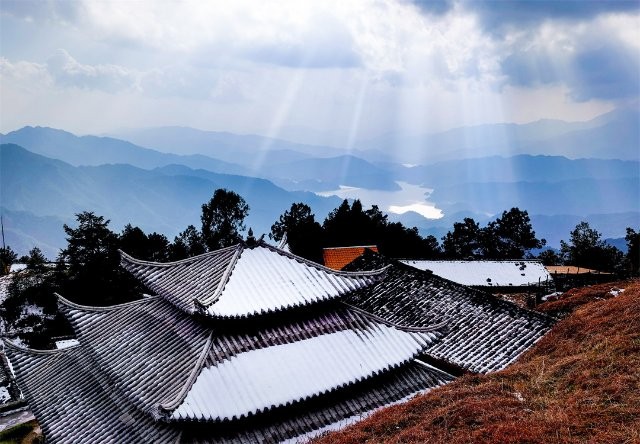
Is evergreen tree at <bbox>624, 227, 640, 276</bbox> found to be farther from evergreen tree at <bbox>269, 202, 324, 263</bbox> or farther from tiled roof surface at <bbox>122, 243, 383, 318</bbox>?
tiled roof surface at <bbox>122, 243, 383, 318</bbox>

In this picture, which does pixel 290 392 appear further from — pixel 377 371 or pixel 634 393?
pixel 634 393

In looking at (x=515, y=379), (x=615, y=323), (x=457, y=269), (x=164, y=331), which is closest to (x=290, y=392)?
(x=164, y=331)

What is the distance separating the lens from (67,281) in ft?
131

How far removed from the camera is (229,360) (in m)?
10.6

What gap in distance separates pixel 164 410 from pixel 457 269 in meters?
34.1

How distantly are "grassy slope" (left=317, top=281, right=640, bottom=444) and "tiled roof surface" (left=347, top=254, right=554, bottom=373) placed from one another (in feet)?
6.49

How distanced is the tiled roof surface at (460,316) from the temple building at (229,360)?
46 cm

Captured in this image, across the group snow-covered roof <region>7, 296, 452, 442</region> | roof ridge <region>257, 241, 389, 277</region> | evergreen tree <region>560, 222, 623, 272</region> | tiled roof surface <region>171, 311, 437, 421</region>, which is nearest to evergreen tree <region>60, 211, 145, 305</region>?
snow-covered roof <region>7, 296, 452, 442</region>

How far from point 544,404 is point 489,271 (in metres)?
32.6

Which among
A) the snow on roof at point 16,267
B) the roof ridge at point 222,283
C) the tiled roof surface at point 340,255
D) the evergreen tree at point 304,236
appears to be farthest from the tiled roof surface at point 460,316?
the snow on roof at point 16,267

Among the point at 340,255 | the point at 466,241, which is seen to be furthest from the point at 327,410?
the point at 466,241

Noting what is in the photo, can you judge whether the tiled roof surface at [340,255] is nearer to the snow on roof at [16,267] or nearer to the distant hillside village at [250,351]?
the distant hillside village at [250,351]

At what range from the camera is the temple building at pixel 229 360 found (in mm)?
10133

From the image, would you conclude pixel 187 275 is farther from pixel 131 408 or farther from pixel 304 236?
pixel 304 236
